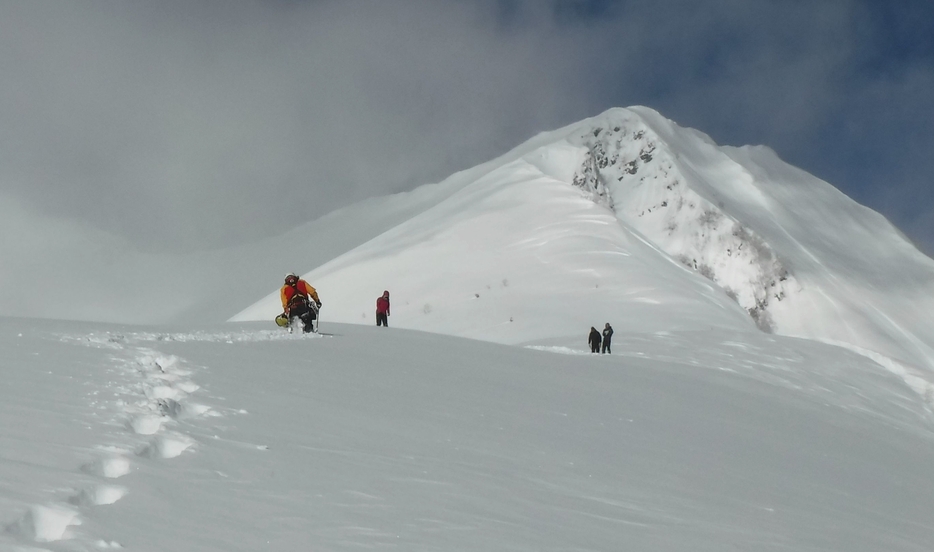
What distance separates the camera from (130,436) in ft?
19.2

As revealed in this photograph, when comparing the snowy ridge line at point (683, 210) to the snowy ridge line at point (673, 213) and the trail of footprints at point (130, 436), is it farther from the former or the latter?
the trail of footprints at point (130, 436)

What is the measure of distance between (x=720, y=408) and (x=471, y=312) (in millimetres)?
29258

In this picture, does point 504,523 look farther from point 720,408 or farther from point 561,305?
point 561,305

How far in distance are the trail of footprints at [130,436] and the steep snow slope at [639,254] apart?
80.9 ft

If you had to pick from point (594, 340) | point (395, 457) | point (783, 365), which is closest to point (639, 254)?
point (783, 365)

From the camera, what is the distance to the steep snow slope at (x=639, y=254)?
147 ft

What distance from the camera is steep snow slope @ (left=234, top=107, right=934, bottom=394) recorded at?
44.9 m

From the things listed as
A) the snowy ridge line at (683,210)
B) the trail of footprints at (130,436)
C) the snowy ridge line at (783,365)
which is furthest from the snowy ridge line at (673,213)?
the trail of footprints at (130,436)

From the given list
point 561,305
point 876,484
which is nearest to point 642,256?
point 561,305

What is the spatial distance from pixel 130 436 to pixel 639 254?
48596 mm

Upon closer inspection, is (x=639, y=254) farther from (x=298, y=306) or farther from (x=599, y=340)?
(x=298, y=306)

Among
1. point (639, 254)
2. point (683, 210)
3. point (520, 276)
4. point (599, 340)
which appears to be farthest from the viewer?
point (683, 210)

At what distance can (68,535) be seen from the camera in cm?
402

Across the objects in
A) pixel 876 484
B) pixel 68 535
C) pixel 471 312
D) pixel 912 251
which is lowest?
pixel 876 484
